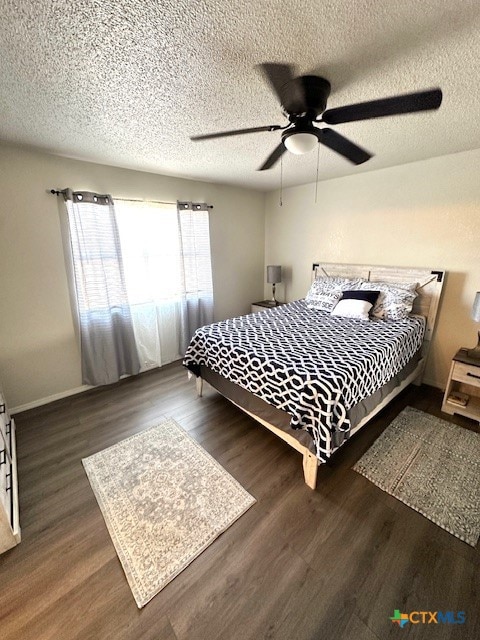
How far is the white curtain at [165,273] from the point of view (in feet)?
10.0

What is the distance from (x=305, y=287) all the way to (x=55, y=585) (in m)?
3.86

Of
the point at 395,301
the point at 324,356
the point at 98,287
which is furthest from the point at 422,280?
the point at 98,287

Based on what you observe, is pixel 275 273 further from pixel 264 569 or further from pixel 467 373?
pixel 264 569

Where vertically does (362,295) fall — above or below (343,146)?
below

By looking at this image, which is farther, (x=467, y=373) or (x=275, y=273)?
(x=275, y=273)

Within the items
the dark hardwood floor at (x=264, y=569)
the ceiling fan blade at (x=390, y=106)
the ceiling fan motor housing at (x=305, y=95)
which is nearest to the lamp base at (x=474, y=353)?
the dark hardwood floor at (x=264, y=569)

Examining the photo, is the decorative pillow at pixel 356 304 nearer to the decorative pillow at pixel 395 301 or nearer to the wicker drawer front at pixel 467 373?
the decorative pillow at pixel 395 301

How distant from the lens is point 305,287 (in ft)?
13.3

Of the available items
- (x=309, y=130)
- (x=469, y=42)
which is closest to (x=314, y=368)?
(x=309, y=130)

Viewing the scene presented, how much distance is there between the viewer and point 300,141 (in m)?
1.38

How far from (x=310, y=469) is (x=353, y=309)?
1743 mm

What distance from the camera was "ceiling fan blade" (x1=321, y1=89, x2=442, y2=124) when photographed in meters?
1.09

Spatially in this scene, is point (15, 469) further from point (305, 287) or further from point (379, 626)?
point (305, 287)

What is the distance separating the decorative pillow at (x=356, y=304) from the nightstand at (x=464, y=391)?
855 millimetres
